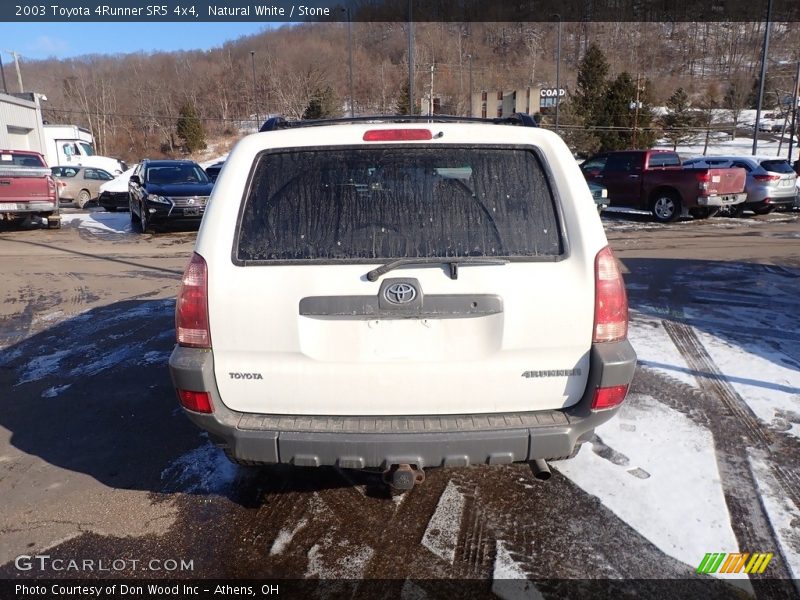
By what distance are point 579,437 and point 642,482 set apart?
89 cm

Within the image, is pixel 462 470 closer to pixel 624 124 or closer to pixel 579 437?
pixel 579 437

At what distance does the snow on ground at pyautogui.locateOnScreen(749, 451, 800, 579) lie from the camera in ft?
8.64

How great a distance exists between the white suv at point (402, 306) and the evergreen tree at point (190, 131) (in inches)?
2299

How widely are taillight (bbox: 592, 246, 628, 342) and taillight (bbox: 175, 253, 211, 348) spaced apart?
164cm

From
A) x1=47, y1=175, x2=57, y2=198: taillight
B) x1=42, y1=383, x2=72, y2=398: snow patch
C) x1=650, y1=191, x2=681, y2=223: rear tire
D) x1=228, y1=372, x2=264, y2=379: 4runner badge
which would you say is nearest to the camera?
x1=228, y1=372, x2=264, y2=379: 4runner badge

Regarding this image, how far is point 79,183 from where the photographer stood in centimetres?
2294

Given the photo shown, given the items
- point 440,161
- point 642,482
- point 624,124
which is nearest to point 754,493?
point 642,482

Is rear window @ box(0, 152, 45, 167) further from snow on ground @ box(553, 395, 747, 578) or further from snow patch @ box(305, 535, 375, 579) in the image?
snow on ground @ box(553, 395, 747, 578)

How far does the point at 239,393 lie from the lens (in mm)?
2547

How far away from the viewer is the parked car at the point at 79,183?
896 inches

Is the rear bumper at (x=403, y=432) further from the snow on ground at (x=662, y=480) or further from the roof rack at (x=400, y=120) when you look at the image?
the roof rack at (x=400, y=120)

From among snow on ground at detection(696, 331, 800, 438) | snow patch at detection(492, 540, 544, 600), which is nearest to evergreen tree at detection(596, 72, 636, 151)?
snow on ground at detection(696, 331, 800, 438)

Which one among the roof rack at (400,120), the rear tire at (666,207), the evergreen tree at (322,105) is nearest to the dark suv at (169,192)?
the roof rack at (400,120)

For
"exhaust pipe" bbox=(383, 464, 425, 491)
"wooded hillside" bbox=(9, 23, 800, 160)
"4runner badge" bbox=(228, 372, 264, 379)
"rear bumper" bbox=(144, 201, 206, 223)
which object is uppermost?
"wooded hillside" bbox=(9, 23, 800, 160)
